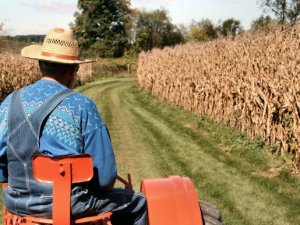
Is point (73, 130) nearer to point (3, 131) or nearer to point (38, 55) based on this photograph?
point (3, 131)

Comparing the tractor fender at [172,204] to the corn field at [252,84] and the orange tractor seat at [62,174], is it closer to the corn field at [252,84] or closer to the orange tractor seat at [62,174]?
the orange tractor seat at [62,174]

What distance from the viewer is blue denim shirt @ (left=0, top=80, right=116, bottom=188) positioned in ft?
9.27

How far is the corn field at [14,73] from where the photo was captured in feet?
63.3

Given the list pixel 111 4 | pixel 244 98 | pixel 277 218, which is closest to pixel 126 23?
pixel 111 4

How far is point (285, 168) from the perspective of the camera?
7848 mm

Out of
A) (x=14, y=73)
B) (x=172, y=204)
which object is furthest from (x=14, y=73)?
(x=172, y=204)

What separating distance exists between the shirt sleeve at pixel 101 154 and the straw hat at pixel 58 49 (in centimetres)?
51

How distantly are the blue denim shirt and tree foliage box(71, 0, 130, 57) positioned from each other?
65.4m

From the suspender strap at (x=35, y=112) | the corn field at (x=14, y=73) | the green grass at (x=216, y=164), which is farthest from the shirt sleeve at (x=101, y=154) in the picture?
the corn field at (x=14, y=73)

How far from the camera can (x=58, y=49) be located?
3.08m

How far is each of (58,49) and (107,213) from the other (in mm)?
1118

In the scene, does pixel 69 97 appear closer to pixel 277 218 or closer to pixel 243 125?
pixel 277 218

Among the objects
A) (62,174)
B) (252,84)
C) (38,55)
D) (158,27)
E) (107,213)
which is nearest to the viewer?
(62,174)

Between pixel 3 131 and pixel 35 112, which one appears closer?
pixel 35 112
